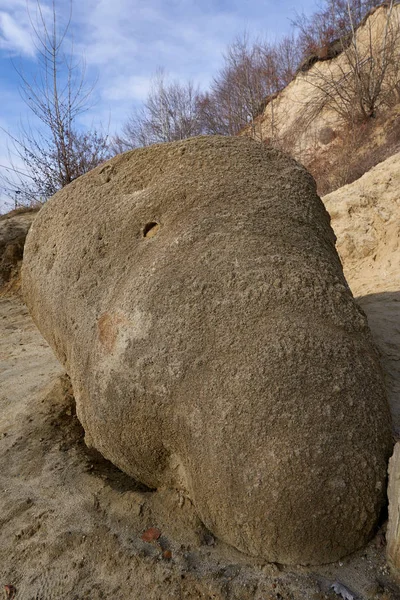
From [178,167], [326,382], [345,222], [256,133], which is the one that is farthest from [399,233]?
[256,133]

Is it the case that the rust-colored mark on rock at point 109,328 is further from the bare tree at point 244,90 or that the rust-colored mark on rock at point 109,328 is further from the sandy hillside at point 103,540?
the bare tree at point 244,90

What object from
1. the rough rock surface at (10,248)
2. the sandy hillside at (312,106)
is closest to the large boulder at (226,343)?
the rough rock surface at (10,248)

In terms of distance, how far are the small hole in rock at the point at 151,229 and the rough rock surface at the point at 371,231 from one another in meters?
2.22

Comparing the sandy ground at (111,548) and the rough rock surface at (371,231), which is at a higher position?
the rough rock surface at (371,231)

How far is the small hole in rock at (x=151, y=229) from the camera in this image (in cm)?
168

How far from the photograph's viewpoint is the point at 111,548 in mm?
1328

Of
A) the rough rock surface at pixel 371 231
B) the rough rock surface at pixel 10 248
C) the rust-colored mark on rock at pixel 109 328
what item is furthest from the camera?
the rough rock surface at pixel 10 248

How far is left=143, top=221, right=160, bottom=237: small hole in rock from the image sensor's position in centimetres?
168

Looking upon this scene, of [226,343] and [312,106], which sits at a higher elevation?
[312,106]

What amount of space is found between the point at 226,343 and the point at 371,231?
3710mm

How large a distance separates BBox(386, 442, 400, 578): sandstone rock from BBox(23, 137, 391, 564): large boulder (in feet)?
0.13

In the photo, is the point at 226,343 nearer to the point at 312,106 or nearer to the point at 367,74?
the point at 367,74

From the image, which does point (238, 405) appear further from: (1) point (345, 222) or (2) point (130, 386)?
(1) point (345, 222)

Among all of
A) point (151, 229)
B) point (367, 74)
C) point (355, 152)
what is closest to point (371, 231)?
point (151, 229)
